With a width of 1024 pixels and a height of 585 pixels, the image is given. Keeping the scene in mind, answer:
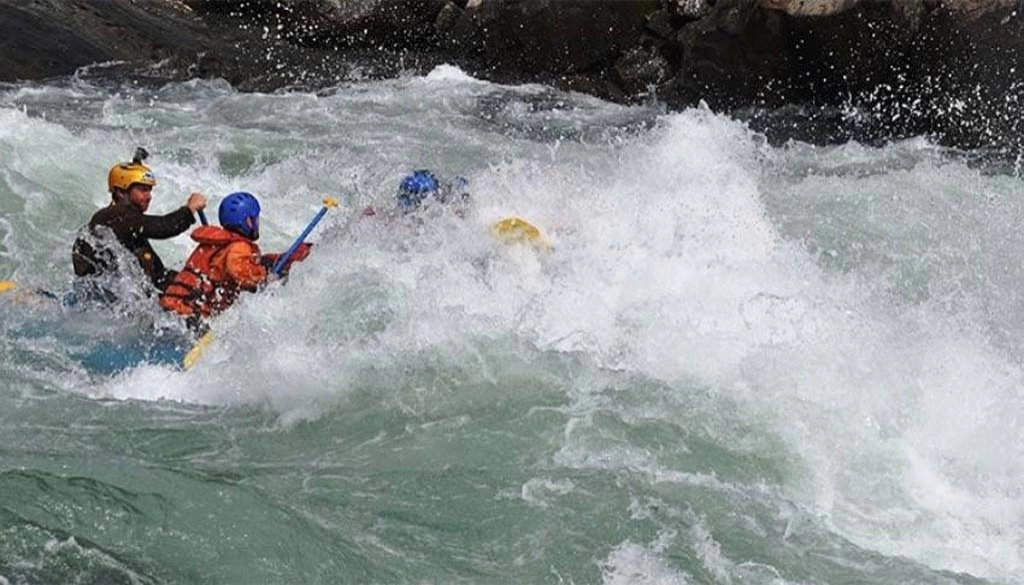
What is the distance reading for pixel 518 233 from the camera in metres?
7.90

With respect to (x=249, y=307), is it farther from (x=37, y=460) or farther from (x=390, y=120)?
(x=390, y=120)

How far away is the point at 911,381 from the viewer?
22.2ft

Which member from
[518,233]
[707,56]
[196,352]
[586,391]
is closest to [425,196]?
[518,233]

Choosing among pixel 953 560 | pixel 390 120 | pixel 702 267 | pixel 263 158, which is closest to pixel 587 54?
pixel 390 120

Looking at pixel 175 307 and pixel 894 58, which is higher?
pixel 894 58

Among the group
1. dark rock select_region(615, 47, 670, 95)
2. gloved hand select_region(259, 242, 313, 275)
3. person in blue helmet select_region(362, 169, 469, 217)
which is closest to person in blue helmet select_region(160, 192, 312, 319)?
gloved hand select_region(259, 242, 313, 275)

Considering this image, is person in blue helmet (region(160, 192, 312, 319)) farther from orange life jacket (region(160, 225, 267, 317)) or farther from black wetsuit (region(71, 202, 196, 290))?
black wetsuit (region(71, 202, 196, 290))

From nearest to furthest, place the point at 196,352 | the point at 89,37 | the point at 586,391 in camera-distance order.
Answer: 1. the point at 586,391
2. the point at 196,352
3. the point at 89,37

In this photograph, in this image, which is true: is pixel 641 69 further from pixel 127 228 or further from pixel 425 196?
pixel 127 228

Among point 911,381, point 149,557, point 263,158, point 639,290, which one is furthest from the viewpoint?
point 263,158

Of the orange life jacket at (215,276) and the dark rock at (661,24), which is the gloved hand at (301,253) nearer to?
the orange life jacket at (215,276)

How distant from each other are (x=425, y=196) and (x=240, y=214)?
4.58ft

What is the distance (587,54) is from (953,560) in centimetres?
971

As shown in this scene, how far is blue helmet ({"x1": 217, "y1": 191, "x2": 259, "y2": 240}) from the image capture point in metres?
7.21
